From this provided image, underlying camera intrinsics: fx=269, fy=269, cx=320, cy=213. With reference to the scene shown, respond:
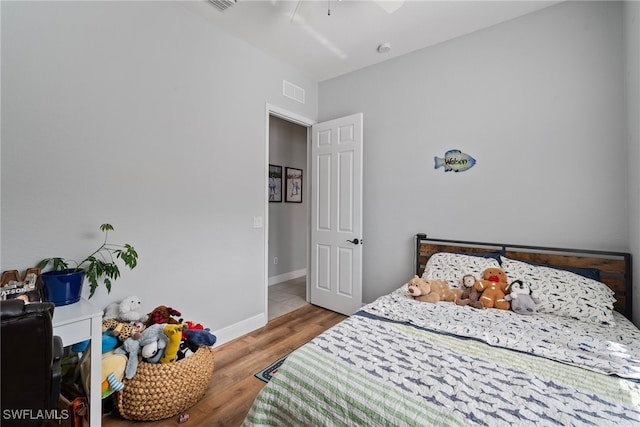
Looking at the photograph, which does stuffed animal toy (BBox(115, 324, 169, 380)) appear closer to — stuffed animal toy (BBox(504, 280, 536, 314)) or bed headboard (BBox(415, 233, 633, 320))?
stuffed animal toy (BBox(504, 280, 536, 314))

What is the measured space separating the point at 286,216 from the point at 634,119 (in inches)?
159

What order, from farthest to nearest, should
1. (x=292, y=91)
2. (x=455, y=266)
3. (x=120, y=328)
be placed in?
1. (x=292, y=91)
2. (x=455, y=266)
3. (x=120, y=328)

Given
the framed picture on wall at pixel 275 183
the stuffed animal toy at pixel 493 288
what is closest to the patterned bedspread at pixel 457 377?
the stuffed animal toy at pixel 493 288

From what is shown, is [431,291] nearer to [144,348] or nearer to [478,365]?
[478,365]

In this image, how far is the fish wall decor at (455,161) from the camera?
255 centimetres

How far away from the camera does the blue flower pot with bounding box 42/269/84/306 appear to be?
4.81 feet

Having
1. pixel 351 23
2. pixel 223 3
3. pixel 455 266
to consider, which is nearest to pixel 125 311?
pixel 223 3

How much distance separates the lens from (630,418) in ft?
2.97

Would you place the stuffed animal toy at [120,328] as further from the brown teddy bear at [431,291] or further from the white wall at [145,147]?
the brown teddy bear at [431,291]

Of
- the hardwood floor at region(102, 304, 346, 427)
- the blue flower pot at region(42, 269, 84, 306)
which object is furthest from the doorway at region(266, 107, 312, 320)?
the blue flower pot at region(42, 269, 84, 306)

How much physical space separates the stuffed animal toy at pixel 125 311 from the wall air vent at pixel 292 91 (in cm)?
253

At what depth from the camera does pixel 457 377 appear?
111 cm

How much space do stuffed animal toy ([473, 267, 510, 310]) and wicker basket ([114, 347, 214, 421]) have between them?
2073mm

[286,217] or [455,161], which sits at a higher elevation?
[455,161]
